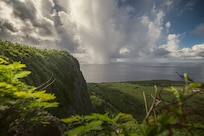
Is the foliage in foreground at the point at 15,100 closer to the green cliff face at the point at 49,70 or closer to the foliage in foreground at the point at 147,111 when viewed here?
the foliage in foreground at the point at 147,111

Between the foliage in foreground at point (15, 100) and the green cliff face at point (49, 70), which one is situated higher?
the green cliff face at point (49, 70)

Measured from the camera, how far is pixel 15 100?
192 cm

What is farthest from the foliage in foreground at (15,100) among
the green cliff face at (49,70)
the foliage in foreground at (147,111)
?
the green cliff face at (49,70)

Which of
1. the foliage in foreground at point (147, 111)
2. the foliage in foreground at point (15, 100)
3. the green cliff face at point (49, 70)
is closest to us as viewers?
the foliage in foreground at point (147, 111)

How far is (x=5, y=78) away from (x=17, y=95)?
0.48 meters

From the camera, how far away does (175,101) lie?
1.41 m

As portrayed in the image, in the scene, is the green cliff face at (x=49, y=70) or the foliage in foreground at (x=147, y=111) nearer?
the foliage in foreground at (x=147, y=111)

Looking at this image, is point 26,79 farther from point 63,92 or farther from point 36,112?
point 36,112

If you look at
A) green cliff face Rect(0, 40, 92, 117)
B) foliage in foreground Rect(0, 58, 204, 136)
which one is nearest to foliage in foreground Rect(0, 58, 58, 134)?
foliage in foreground Rect(0, 58, 204, 136)

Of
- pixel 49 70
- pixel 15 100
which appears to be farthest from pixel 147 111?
pixel 49 70

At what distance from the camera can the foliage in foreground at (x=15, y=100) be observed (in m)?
1.77

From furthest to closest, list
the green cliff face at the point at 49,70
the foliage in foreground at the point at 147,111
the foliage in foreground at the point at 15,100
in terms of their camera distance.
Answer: the green cliff face at the point at 49,70
the foliage in foreground at the point at 15,100
the foliage in foreground at the point at 147,111

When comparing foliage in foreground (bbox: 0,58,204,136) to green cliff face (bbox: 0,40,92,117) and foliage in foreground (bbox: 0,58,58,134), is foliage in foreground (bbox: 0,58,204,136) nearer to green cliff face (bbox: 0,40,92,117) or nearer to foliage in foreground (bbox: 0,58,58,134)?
foliage in foreground (bbox: 0,58,58,134)

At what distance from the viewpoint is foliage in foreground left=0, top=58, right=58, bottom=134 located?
5.80 ft
